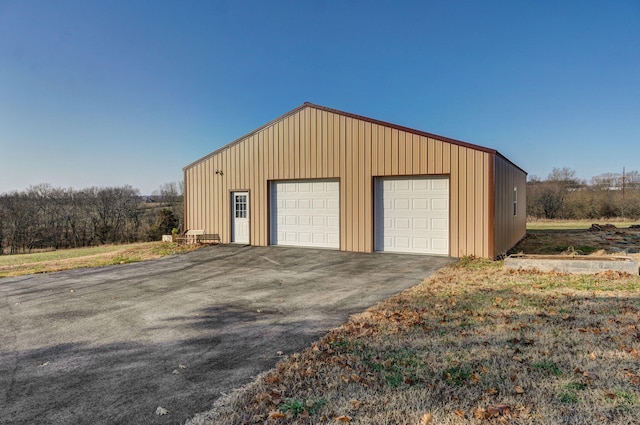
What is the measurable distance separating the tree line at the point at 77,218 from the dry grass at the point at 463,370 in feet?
89.5

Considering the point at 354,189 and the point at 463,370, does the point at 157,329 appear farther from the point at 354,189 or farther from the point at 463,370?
the point at 354,189

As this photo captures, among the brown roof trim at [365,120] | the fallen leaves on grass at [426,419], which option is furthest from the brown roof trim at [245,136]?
the fallen leaves on grass at [426,419]

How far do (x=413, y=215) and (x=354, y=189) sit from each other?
6.74ft

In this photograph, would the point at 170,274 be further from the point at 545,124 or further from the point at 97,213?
the point at 97,213

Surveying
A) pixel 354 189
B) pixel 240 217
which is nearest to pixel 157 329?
pixel 354 189

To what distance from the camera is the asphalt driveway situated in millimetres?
2775

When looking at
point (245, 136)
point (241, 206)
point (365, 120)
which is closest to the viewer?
point (365, 120)

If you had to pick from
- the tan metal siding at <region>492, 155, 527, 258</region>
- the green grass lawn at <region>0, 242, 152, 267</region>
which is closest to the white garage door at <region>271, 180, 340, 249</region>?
the tan metal siding at <region>492, 155, 527, 258</region>

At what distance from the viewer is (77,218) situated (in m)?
30.3

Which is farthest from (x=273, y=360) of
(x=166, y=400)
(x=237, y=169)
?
(x=237, y=169)

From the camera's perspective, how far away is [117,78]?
13.3 meters

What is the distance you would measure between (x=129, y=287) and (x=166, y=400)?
531cm

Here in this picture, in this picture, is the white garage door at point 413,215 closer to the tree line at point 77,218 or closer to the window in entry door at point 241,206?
the window in entry door at point 241,206

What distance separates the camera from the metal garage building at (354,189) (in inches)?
386
